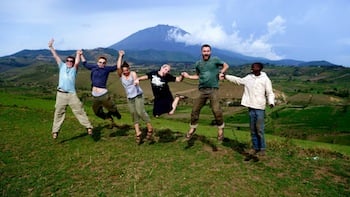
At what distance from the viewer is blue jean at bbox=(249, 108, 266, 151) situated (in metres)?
10.2

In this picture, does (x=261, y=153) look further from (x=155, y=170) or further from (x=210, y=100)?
(x=155, y=170)

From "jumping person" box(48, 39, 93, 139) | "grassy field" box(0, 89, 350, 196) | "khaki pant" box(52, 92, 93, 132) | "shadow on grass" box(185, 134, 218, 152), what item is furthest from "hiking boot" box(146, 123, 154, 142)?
"jumping person" box(48, 39, 93, 139)

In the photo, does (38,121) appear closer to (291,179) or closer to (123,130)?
(123,130)

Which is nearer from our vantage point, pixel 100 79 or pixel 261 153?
pixel 261 153

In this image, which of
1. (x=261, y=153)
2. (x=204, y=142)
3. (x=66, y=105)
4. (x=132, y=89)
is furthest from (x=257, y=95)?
(x=66, y=105)

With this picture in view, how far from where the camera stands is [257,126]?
405 inches

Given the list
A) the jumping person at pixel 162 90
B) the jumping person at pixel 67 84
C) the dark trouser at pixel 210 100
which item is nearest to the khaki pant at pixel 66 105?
the jumping person at pixel 67 84

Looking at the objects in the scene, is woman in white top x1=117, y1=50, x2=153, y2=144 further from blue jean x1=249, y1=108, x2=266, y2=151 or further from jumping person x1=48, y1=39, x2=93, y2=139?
blue jean x1=249, y1=108, x2=266, y2=151

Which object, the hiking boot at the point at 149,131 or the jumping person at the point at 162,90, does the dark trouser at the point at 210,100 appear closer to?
the jumping person at the point at 162,90

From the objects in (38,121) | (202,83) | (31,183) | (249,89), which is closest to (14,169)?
(31,183)

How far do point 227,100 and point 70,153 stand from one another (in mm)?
67376

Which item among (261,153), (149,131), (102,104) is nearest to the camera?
(261,153)

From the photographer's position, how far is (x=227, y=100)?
77438 millimetres

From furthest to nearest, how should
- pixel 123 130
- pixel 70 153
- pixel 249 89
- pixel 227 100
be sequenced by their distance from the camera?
pixel 227 100, pixel 123 130, pixel 70 153, pixel 249 89
